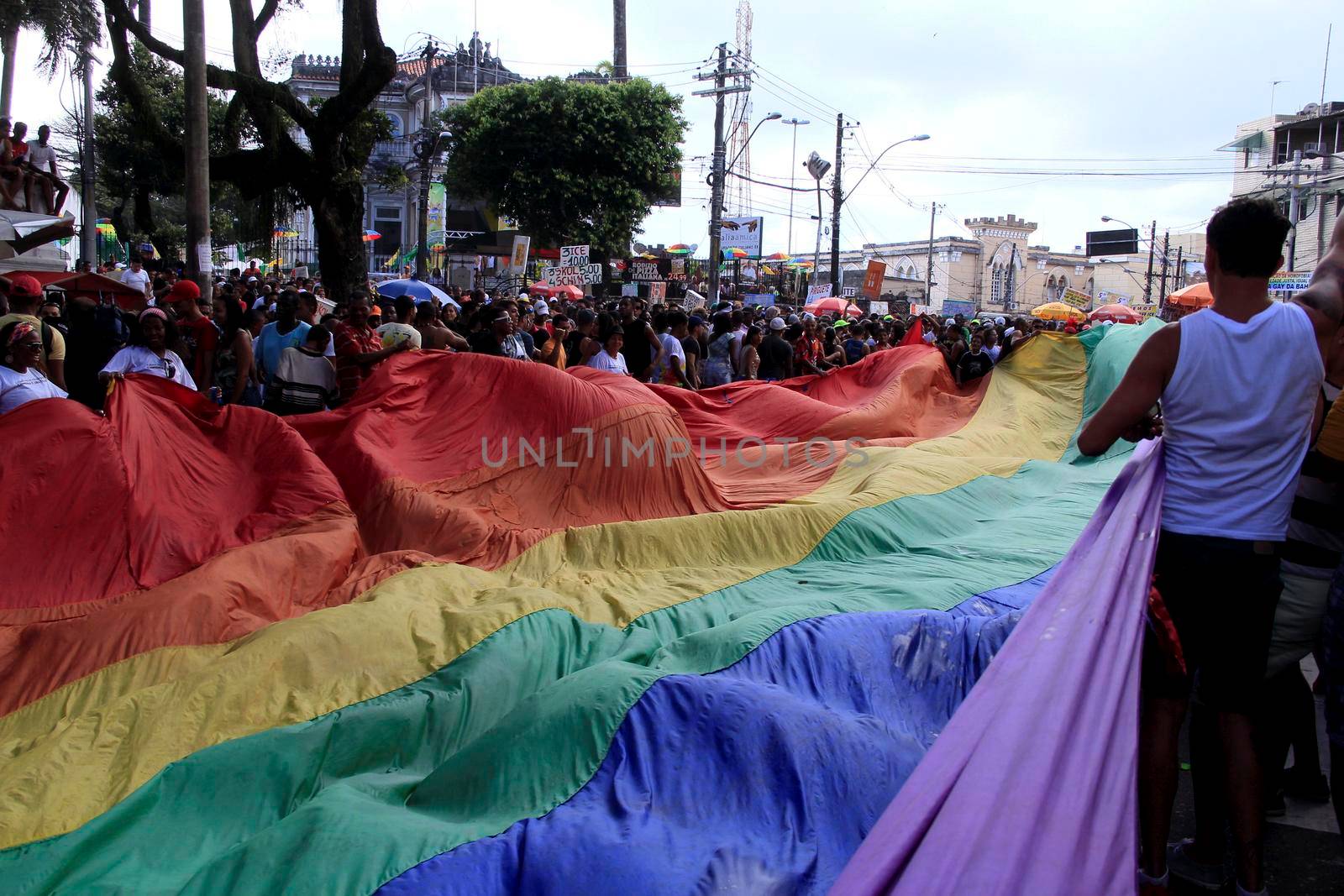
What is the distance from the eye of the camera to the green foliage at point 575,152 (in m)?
34.8

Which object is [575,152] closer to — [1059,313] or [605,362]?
[1059,313]

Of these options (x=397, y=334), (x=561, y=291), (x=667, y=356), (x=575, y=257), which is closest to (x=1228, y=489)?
(x=397, y=334)

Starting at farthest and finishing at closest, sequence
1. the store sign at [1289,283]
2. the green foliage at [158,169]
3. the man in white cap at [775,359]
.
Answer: the store sign at [1289,283] → the green foliage at [158,169] → the man in white cap at [775,359]

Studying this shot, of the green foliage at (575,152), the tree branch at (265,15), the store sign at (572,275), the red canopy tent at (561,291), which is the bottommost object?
the red canopy tent at (561,291)

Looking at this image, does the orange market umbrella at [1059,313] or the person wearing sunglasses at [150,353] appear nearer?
the person wearing sunglasses at [150,353]

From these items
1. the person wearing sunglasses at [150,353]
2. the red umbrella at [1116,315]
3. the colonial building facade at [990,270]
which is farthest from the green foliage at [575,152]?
the colonial building facade at [990,270]

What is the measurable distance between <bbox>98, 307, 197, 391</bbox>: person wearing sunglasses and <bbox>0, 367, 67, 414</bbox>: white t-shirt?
22.0 inches

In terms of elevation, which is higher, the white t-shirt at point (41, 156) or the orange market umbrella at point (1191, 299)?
the white t-shirt at point (41, 156)

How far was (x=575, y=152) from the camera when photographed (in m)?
35.2

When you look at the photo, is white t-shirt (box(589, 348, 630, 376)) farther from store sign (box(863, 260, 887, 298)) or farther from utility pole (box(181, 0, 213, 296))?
store sign (box(863, 260, 887, 298))

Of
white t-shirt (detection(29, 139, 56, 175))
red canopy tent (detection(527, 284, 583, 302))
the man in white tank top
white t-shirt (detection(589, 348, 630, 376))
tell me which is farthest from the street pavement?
red canopy tent (detection(527, 284, 583, 302))

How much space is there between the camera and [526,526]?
528 cm

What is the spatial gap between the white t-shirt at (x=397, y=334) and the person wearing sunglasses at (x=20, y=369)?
204 cm

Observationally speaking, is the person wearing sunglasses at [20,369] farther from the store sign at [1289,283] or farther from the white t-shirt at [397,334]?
the store sign at [1289,283]
